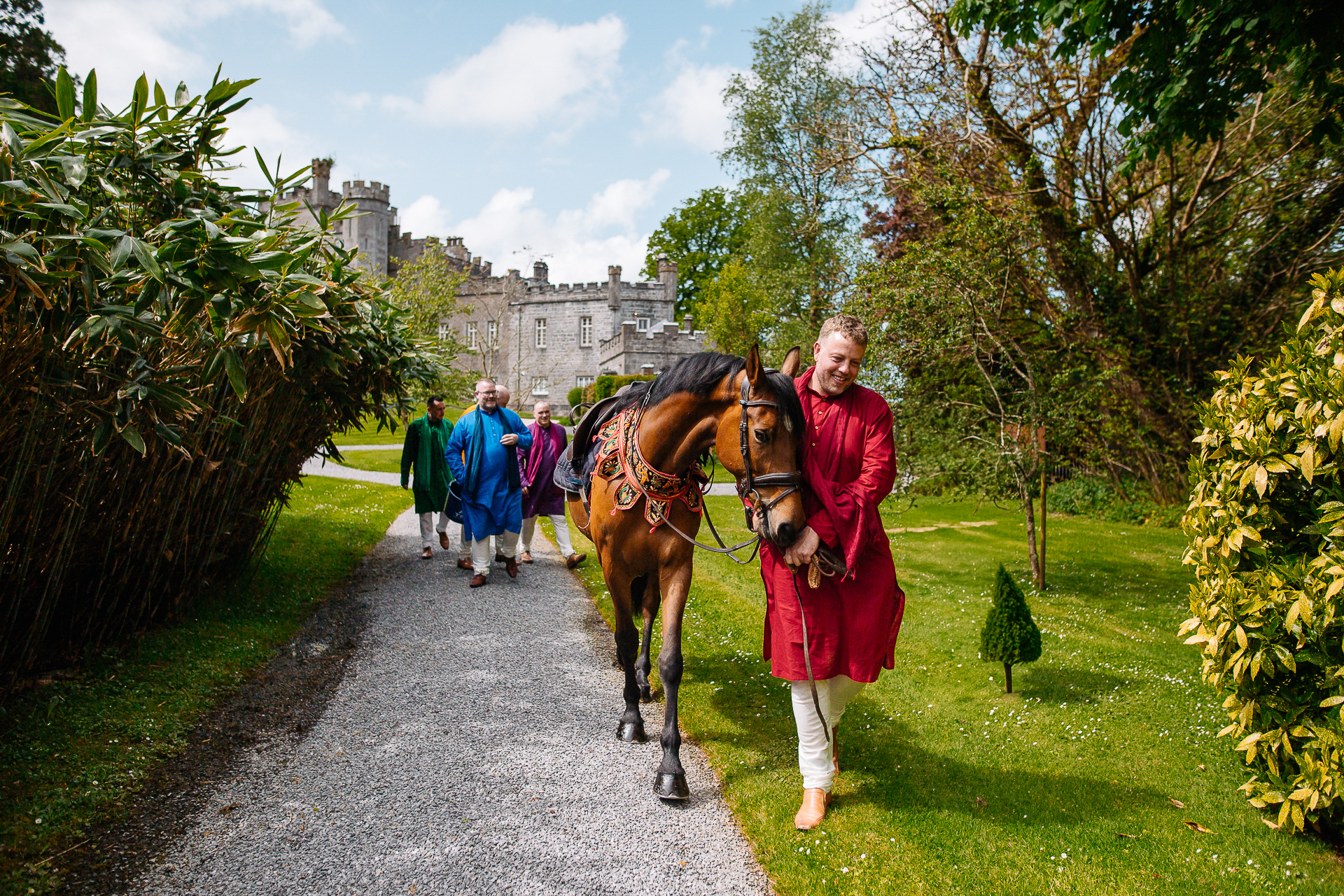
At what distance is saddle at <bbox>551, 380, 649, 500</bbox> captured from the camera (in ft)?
18.7

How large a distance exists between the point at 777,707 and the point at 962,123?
9902 mm

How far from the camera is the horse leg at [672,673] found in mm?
4129

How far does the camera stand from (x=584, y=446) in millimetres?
6078

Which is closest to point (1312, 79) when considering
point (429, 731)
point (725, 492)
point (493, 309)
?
point (429, 731)

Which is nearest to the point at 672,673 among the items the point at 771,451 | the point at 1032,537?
the point at 771,451

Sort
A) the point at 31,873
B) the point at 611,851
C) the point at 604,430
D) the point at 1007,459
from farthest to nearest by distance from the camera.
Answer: the point at 1007,459 → the point at 604,430 → the point at 611,851 → the point at 31,873

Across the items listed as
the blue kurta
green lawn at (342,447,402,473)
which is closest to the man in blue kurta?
the blue kurta

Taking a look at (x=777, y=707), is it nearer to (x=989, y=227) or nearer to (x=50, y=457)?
(x=50, y=457)

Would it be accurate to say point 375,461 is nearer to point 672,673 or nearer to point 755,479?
point 672,673

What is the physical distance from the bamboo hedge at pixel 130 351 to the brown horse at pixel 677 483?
6.16 ft

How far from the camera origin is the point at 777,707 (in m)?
5.46

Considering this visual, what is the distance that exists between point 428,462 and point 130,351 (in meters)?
5.94

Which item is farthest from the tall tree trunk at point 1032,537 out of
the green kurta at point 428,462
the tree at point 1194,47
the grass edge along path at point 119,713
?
the grass edge along path at point 119,713

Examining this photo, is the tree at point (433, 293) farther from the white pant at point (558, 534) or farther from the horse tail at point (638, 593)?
the horse tail at point (638, 593)
